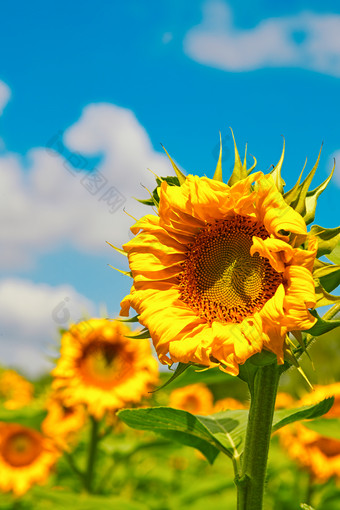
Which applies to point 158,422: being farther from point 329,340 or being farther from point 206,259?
point 329,340

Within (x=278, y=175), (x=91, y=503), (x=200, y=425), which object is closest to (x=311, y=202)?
(x=278, y=175)

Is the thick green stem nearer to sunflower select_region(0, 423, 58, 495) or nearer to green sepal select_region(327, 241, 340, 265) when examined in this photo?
green sepal select_region(327, 241, 340, 265)

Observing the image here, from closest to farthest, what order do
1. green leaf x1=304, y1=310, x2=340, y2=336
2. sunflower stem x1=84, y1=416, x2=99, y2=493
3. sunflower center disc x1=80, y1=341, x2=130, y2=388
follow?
green leaf x1=304, y1=310, x2=340, y2=336 → sunflower stem x1=84, y1=416, x2=99, y2=493 → sunflower center disc x1=80, y1=341, x2=130, y2=388

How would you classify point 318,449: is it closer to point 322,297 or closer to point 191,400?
point 191,400

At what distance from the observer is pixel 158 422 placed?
2.23 meters

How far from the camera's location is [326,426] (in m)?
2.53

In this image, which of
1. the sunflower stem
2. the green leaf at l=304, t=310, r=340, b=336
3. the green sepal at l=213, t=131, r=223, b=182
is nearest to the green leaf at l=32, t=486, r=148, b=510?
the sunflower stem

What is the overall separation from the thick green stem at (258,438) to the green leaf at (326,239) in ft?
1.38

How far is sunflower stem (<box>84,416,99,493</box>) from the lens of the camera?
430 centimetres

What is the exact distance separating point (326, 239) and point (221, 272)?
0.48m

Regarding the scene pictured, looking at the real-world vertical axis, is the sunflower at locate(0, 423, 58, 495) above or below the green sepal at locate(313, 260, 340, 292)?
below

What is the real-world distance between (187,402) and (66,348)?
12.2 ft

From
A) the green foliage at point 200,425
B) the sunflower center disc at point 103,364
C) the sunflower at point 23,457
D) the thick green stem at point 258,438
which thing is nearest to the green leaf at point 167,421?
the green foliage at point 200,425

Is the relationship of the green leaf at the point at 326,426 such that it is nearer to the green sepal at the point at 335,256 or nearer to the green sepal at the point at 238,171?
the green sepal at the point at 335,256
